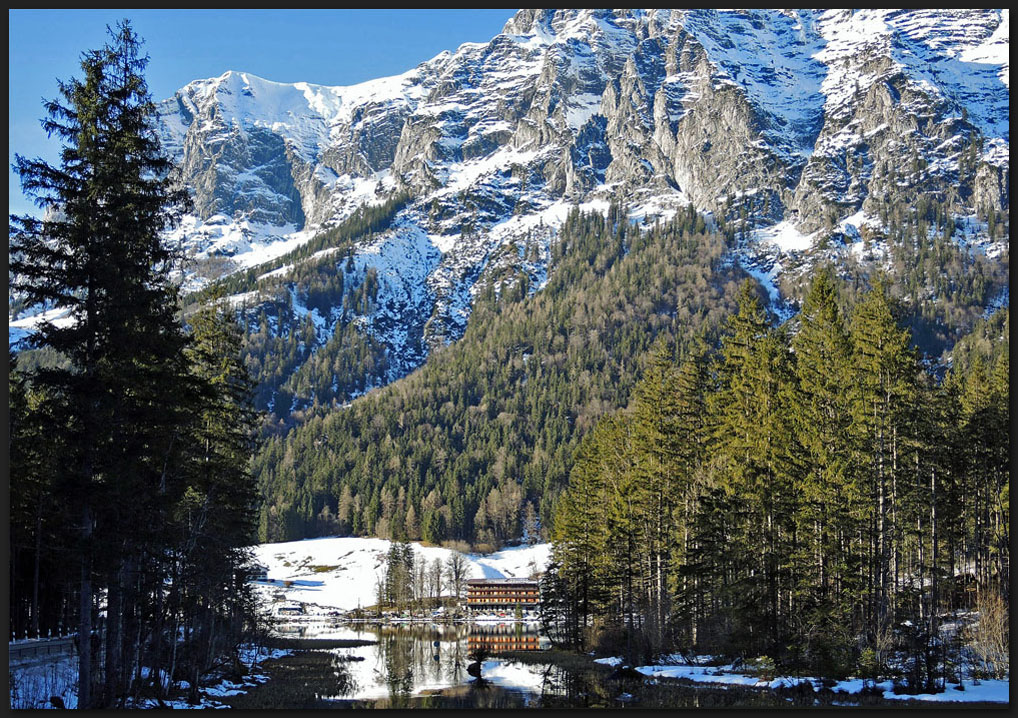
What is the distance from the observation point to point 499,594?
14012cm

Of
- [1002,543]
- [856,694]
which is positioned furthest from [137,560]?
[1002,543]

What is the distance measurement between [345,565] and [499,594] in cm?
3654

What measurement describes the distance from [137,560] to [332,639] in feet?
206

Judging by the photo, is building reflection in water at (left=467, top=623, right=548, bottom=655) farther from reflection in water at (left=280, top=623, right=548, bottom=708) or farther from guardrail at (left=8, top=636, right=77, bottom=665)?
guardrail at (left=8, top=636, right=77, bottom=665)

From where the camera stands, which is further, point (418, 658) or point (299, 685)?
point (418, 658)

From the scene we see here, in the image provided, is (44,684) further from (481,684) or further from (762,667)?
(762,667)

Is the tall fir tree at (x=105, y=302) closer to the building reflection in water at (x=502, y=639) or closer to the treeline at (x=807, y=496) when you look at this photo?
the treeline at (x=807, y=496)

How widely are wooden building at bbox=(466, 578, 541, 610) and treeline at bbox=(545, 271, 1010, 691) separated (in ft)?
286

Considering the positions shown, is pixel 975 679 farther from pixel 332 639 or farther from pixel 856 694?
pixel 332 639

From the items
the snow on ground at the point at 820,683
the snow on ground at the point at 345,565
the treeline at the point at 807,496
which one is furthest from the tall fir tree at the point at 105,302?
the snow on ground at the point at 345,565

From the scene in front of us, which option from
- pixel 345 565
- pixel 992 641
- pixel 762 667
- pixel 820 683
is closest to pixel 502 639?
pixel 762 667

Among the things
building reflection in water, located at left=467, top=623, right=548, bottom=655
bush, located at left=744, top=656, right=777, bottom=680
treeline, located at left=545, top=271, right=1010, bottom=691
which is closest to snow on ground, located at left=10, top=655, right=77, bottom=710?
bush, located at left=744, top=656, right=777, bottom=680

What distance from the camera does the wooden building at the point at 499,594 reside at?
13838 centimetres

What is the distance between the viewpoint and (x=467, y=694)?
38.5 m
